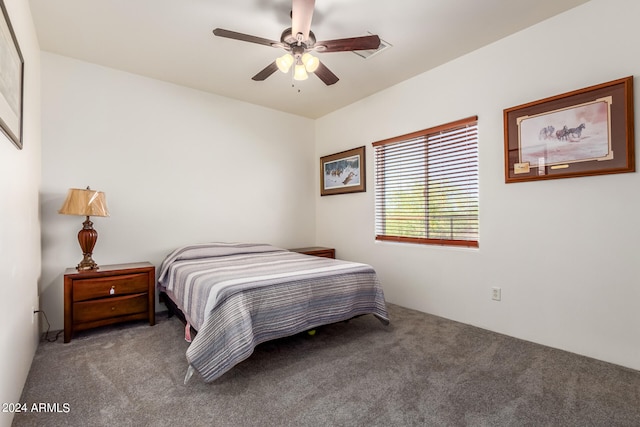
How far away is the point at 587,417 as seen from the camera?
1.57 meters

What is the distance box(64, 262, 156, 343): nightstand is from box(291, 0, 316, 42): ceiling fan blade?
245cm

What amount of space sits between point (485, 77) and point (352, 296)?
229cm

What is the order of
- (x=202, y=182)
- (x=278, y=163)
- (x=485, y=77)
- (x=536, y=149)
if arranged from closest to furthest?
(x=536, y=149), (x=485, y=77), (x=202, y=182), (x=278, y=163)

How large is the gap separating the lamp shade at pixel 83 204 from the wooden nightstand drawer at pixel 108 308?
76 centimetres

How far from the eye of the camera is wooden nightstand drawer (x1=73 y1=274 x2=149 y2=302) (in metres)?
2.58

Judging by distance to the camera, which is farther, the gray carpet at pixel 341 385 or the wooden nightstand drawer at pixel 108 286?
the wooden nightstand drawer at pixel 108 286

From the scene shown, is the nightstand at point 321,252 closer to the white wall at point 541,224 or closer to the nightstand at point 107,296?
the white wall at point 541,224

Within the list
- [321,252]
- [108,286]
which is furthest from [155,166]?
[321,252]

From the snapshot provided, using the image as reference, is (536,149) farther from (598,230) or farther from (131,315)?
(131,315)

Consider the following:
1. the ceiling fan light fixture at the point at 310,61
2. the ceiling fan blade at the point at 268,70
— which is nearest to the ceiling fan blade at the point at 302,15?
the ceiling fan light fixture at the point at 310,61

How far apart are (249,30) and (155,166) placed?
181 centimetres

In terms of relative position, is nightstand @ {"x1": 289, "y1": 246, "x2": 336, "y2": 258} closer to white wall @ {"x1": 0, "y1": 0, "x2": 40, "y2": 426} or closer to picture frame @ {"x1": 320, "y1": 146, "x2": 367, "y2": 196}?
picture frame @ {"x1": 320, "y1": 146, "x2": 367, "y2": 196}

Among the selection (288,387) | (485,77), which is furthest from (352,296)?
(485,77)

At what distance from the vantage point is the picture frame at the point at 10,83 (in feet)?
4.77
